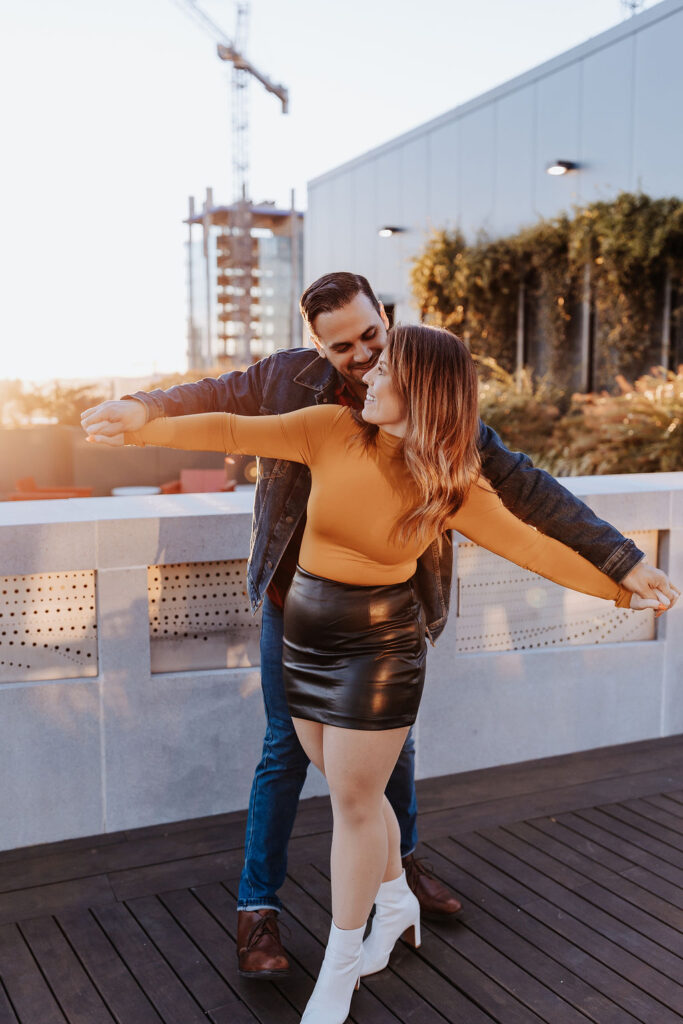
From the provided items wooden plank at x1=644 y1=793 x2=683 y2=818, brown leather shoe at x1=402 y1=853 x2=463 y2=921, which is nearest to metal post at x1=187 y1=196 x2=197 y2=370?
wooden plank at x1=644 y1=793 x2=683 y2=818

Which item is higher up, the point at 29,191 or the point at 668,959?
→ the point at 29,191

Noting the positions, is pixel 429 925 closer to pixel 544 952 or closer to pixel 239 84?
pixel 544 952

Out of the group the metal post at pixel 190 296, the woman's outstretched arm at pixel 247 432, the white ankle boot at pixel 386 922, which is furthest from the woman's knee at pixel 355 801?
the metal post at pixel 190 296

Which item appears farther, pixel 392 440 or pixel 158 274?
pixel 158 274

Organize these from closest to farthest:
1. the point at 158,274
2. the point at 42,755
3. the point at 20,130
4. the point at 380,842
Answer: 1. the point at 380,842
2. the point at 42,755
3. the point at 20,130
4. the point at 158,274

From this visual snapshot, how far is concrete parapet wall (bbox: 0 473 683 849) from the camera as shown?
2.79m

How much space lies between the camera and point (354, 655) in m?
1.81

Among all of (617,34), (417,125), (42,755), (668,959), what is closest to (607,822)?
(668,959)

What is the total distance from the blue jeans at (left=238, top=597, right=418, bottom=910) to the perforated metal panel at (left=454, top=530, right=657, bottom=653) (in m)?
1.22

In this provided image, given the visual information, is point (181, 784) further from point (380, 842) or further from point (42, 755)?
point (380, 842)

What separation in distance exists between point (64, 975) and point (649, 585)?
170 cm

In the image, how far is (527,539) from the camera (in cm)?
192

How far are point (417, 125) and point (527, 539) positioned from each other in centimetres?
1654

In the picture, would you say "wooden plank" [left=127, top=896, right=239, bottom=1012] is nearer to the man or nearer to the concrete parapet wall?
the man
